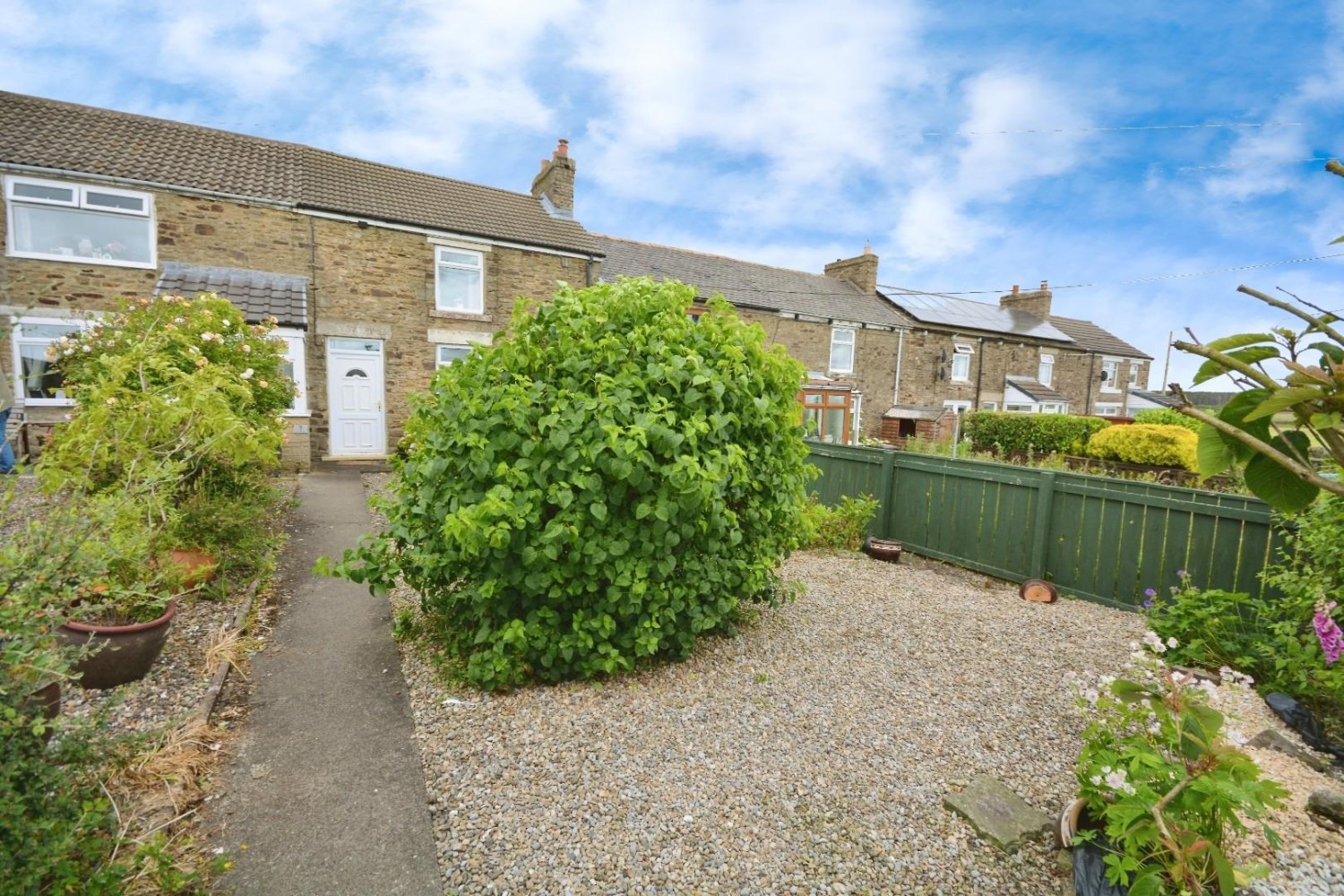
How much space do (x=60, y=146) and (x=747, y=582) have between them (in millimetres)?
14147

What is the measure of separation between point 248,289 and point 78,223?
277 centimetres

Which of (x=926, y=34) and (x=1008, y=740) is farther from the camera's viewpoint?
(x=926, y=34)

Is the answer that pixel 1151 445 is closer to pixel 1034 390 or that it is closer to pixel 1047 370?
pixel 1034 390

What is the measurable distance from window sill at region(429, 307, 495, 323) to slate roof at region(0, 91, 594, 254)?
5.65 ft

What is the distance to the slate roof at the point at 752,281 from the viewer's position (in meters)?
19.1

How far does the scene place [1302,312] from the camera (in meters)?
0.88

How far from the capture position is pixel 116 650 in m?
3.47

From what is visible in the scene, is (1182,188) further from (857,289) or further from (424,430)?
(857,289)

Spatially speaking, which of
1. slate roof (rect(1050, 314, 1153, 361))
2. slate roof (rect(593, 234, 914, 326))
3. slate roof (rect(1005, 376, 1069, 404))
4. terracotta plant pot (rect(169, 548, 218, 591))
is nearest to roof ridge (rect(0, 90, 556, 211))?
slate roof (rect(593, 234, 914, 326))

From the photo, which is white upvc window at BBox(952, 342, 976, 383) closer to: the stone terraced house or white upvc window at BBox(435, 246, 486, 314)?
the stone terraced house

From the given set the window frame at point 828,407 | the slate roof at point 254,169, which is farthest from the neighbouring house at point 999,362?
the slate roof at point 254,169

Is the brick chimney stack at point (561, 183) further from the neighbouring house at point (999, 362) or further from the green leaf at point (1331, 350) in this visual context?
the green leaf at point (1331, 350)

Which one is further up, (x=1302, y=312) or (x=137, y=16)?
(x=137, y=16)

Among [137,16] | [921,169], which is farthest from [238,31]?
[921,169]
